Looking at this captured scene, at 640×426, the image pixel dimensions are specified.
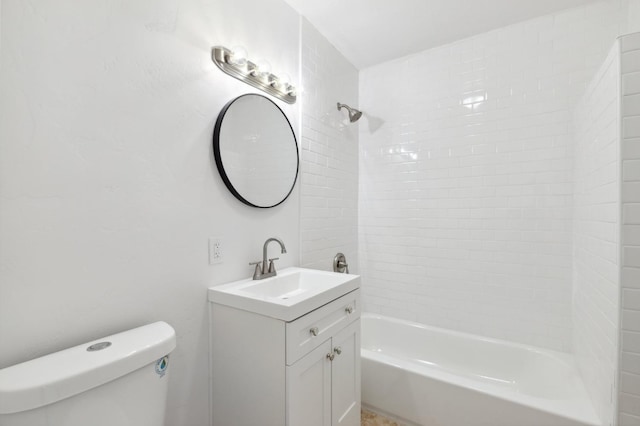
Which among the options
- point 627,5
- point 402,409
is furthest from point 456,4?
point 402,409

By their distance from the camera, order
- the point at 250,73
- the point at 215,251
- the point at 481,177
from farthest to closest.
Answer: the point at 481,177
the point at 250,73
the point at 215,251

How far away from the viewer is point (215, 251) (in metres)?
1.42

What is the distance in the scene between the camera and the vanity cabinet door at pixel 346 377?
1419mm

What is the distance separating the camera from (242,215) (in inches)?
62.0

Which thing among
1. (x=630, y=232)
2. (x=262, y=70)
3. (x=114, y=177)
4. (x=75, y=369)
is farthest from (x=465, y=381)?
(x=262, y=70)

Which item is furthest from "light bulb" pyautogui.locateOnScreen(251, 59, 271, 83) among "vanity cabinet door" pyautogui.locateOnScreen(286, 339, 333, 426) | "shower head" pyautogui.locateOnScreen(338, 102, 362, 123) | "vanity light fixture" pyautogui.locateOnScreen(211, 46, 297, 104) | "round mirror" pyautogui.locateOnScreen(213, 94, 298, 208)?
"vanity cabinet door" pyautogui.locateOnScreen(286, 339, 333, 426)

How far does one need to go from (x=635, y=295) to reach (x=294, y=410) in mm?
1418

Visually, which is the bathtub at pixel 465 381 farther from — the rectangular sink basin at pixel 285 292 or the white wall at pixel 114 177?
the white wall at pixel 114 177

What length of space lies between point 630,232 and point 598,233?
304 mm

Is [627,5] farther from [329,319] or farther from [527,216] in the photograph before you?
[329,319]

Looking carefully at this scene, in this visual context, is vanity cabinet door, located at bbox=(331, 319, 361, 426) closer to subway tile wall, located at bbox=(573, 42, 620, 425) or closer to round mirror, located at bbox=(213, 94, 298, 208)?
round mirror, located at bbox=(213, 94, 298, 208)

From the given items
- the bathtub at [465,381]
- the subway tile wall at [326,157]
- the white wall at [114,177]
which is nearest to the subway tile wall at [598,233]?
the bathtub at [465,381]

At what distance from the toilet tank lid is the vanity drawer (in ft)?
1.41

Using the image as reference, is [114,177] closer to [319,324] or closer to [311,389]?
[319,324]
